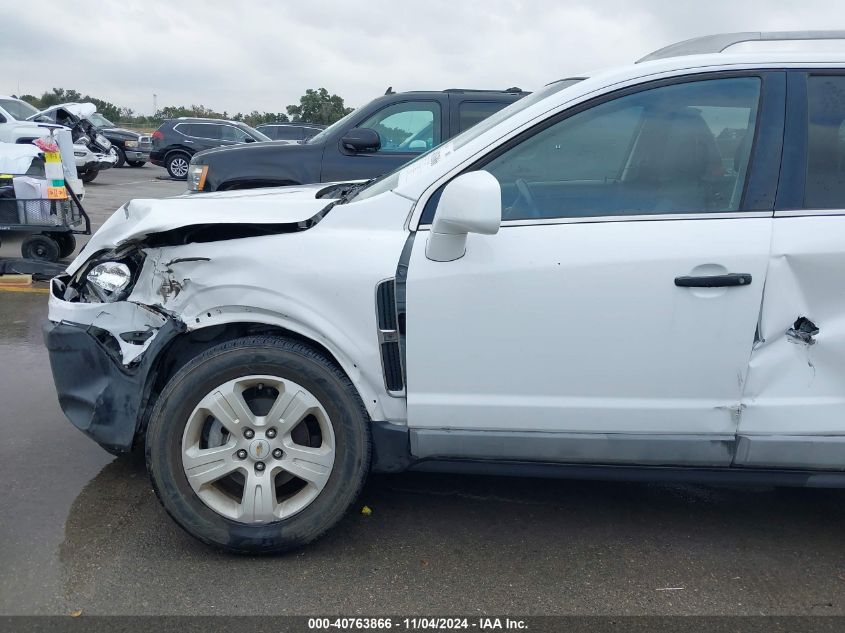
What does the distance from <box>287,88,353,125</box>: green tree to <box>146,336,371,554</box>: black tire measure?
42.5 meters

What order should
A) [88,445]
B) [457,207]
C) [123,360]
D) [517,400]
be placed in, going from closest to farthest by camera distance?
1. [457,207]
2. [517,400]
3. [123,360]
4. [88,445]

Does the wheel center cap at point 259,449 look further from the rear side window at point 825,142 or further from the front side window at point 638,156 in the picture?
the rear side window at point 825,142

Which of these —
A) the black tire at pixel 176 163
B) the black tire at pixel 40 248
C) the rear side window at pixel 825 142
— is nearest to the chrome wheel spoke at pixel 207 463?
the rear side window at pixel 825 142

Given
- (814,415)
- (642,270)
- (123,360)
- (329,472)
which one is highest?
(642,270)

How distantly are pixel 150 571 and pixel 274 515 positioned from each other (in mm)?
485

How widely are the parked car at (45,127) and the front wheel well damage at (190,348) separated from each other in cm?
1332

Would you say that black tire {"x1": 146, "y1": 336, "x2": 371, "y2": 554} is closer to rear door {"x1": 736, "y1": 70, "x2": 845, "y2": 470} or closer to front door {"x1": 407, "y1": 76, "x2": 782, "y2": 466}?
front door {"x1": 407, "y1": 76, "x2": 782, "y2": 466}

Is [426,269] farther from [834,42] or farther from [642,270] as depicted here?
[834,42]

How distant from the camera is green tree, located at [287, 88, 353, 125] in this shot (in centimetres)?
4600

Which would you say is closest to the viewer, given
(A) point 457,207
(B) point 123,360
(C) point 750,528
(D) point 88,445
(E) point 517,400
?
(A) point 457,207

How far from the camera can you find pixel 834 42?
2.87 meters

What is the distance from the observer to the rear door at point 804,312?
8.68 feet

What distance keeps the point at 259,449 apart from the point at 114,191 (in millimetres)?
15630

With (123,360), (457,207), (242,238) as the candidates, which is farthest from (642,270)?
(123,360)
